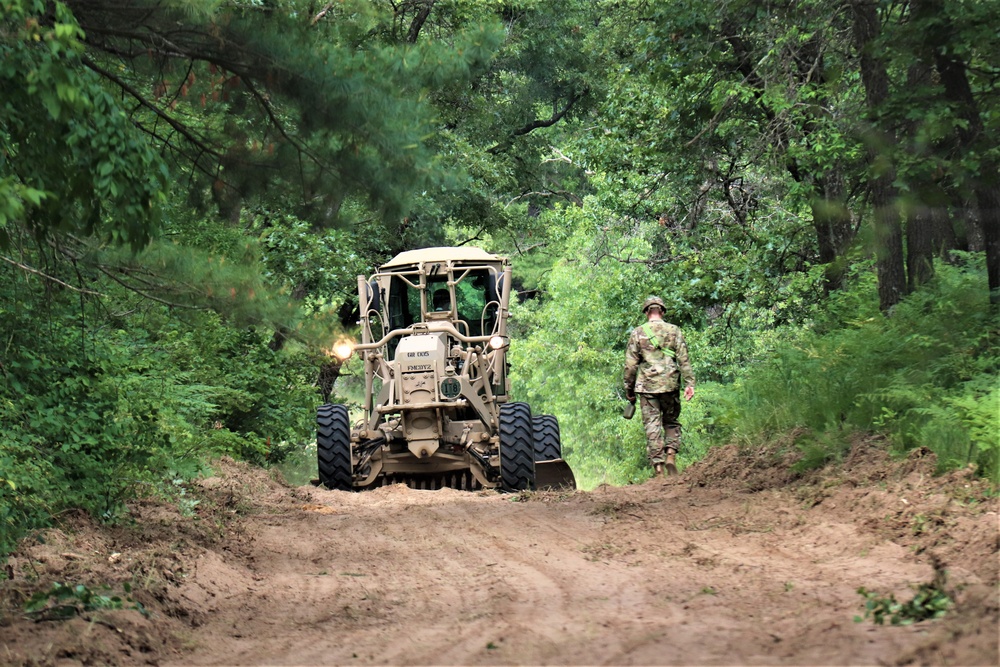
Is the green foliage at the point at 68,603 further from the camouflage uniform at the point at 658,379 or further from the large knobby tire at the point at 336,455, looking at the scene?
the camouflage uniform at the point at 658,379

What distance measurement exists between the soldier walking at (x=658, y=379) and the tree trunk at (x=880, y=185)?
237cm

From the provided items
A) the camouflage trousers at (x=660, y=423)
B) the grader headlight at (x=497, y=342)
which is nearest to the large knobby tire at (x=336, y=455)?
the grader headlight at (x=497, y=342)

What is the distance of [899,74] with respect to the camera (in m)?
13.3

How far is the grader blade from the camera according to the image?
13.4 metres

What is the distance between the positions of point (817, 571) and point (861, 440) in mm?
3633

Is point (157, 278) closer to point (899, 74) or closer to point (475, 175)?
point (899, 74)

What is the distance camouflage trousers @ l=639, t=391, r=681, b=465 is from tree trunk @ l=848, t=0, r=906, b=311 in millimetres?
2666

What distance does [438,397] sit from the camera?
13.5 meters

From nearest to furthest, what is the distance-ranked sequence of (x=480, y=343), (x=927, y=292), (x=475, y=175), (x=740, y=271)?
(x=927, y=292) → (x=480, y=343) → (x=740, y=271) → (x=475, y=175)

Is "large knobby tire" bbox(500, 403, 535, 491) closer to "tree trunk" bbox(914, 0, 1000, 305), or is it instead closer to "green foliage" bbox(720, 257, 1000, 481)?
"green foliage" bbox(720, 257, 1000, 481)

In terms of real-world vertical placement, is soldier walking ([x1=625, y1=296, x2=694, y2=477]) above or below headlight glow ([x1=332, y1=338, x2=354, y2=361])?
below

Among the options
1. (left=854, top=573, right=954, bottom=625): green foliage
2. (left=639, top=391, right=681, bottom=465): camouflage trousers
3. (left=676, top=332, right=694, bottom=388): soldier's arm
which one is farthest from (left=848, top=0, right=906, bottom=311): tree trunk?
(left=854, top=573, right=954, bottom=625): green foliage

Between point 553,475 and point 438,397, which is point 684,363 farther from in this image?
Result: point 438,397

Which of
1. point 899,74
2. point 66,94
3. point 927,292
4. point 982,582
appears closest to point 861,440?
point 927,292
